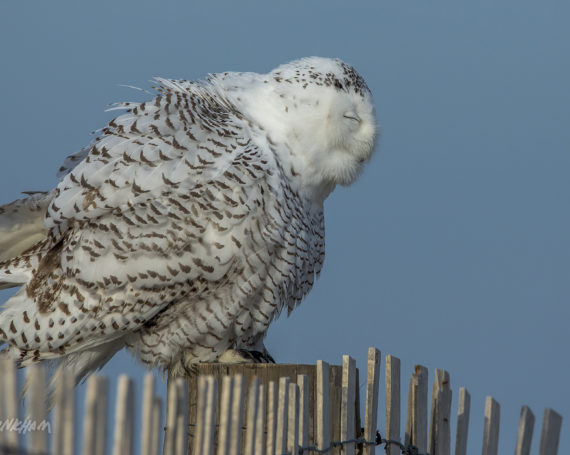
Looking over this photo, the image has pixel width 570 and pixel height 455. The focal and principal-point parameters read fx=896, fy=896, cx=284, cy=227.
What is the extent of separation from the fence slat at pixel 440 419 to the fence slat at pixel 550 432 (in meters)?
0.30

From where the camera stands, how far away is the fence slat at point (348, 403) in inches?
107

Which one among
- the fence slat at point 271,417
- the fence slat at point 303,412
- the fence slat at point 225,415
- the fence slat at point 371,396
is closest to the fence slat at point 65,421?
the fence slat at point 225,415

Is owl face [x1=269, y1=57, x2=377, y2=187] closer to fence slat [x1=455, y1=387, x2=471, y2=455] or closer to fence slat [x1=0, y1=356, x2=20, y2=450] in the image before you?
fence slat [x1=455, y1=387, x2=471, y2=455]

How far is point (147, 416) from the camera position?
5.54 feet

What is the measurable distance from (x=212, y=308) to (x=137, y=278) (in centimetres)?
32

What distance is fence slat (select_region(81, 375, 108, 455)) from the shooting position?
1456 millimetres

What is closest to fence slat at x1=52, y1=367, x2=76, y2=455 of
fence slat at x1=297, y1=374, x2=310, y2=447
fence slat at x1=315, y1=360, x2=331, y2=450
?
fence slat at x1=297, y1=374, x2=310, y2=447

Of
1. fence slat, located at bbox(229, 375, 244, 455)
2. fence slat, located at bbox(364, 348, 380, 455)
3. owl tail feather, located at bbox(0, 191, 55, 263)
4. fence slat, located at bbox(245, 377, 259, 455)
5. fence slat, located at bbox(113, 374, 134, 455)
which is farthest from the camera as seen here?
owl tail feather, located at bbox(0, 191, 55, 263)

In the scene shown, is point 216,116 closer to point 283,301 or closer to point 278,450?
point 283,301

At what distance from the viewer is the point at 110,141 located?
3.63 meters

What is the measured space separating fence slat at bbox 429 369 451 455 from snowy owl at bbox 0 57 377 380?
95 cm

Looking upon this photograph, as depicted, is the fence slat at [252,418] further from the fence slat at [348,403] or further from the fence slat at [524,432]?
Answer: the fence slat at [524,432]

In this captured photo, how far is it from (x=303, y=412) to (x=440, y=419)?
62cm

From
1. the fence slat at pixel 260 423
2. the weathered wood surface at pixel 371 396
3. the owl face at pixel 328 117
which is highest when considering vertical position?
the owl face at pixel 328 117
